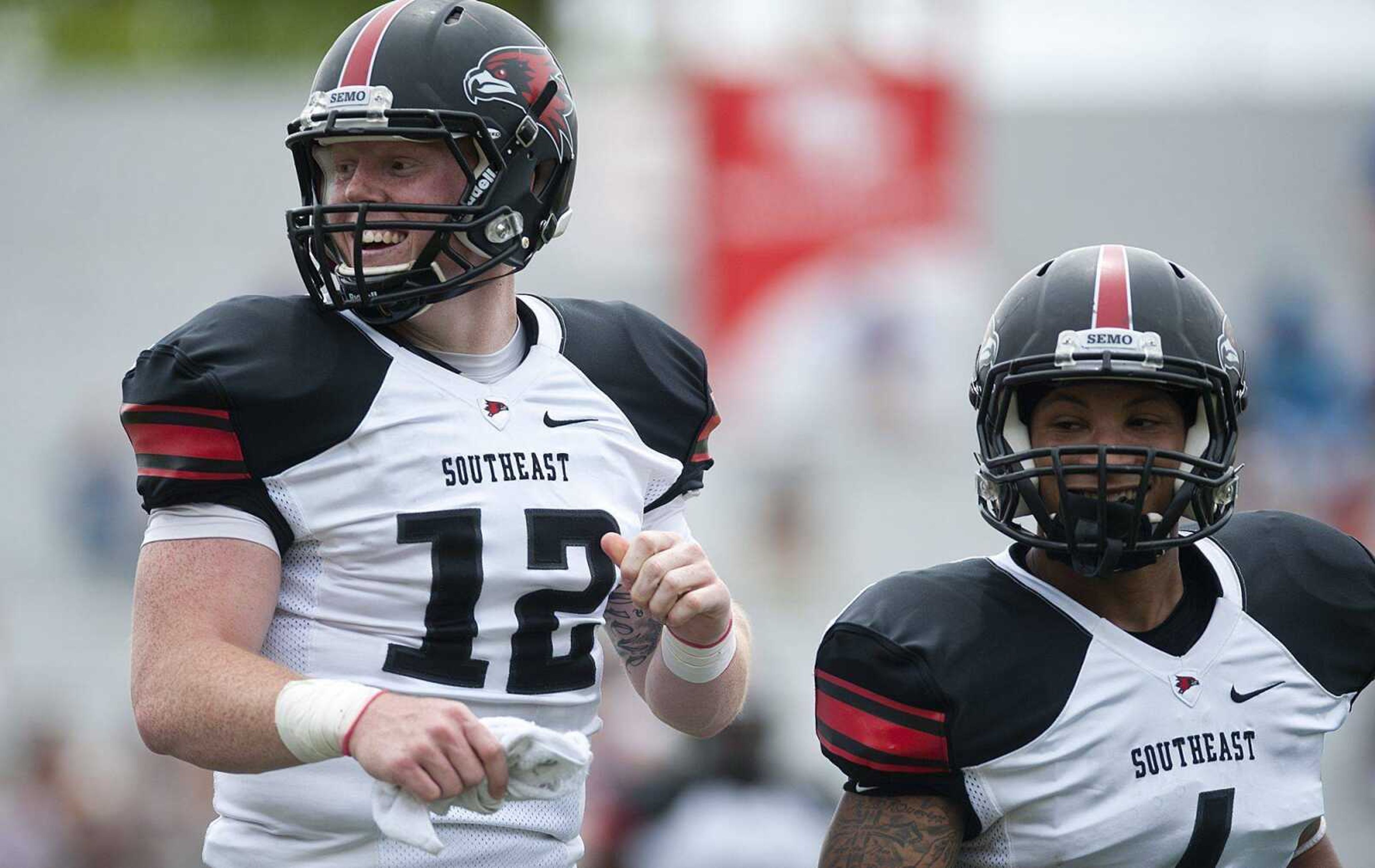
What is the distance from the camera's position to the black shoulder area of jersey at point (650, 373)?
2.83 m

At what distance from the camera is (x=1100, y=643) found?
269cm

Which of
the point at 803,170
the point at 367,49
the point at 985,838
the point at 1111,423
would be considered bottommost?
the point at 985,838

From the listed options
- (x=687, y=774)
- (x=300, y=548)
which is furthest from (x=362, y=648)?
(x=687, y=774)

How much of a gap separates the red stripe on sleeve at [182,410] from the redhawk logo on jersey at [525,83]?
619mm

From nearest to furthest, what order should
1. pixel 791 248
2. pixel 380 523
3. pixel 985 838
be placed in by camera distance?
pixel 380 523 < pixel 985 838 < pixel 791 248

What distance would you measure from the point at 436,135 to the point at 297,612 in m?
0.72

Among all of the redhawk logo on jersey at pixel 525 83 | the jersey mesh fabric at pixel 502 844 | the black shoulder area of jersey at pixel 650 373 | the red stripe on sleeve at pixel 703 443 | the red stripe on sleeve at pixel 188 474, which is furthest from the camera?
the red stripe on sleeve at pixel 703 443

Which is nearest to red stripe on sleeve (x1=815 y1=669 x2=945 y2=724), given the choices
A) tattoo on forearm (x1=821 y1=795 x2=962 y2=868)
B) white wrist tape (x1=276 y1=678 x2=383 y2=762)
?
tattoo on forearm (x1=821 y1=795 x2=962 y2=868)

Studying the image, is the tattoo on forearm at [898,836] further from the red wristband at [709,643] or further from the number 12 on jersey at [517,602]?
the number 12 on jersey at [517,602]

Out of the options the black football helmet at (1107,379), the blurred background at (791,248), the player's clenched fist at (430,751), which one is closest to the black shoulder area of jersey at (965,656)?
the black football helmet at (1107,379)

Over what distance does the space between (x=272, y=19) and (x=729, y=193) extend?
21.7 ft

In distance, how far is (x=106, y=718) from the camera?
10.5 metres

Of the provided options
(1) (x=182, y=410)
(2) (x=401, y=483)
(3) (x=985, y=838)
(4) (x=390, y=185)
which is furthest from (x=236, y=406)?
(3) (x=985, y=838)

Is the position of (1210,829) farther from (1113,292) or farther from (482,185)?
(482,185)
